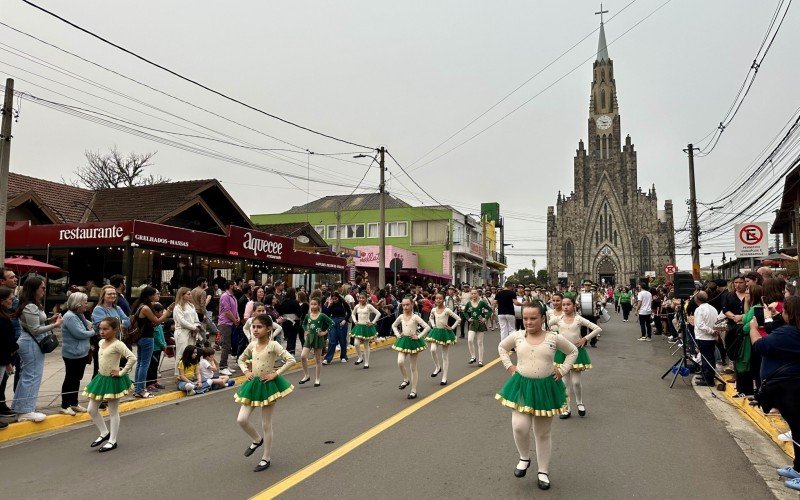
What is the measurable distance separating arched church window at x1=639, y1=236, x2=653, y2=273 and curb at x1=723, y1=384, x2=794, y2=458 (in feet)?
325

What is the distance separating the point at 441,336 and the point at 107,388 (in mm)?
Answer: 5939

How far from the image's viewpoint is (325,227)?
5175 centimetres

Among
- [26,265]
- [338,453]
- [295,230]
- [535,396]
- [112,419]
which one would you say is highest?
[295,230]

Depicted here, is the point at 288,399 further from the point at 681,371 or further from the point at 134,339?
the point at 681,371

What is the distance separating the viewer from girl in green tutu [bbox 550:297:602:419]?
791 cm

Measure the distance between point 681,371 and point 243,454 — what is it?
8757 mm

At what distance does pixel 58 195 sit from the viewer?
2455 centimetres

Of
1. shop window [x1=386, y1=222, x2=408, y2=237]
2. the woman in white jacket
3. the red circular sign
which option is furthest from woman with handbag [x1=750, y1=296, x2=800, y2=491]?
shop window [x1=386, y1=222, x2=408, y2=237]

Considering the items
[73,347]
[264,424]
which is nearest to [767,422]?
[264,424]

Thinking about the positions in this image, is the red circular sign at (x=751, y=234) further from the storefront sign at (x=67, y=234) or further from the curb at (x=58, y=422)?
the storefront sign at (x=67, y=234)

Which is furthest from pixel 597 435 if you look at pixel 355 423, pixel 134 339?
pixel 134 339

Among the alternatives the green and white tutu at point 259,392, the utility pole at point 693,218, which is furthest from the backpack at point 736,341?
the utility pole at point 693,218

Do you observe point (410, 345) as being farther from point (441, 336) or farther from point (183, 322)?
point (183, 322)

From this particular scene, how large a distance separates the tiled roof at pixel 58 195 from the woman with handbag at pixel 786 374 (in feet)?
77.5
